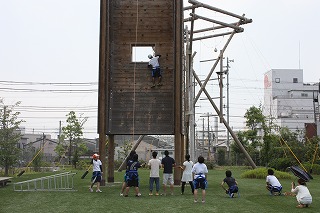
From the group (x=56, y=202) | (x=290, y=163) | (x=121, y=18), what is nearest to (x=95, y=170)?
(x=56, y=202)

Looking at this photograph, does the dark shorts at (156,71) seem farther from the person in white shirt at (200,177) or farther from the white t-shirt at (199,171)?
the white t-shirt at (199,171)

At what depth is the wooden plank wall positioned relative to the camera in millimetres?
21500

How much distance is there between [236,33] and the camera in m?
28.5

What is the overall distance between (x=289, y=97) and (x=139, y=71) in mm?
74650

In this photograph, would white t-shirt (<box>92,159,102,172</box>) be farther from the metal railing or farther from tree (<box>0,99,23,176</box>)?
tree (<box>0,99,23,176</box>)

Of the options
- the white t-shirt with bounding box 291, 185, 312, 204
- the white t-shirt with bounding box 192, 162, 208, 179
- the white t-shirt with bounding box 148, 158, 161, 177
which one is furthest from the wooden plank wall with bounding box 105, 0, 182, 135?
the white t-shirt with bounding box 291, 185, 312, 204

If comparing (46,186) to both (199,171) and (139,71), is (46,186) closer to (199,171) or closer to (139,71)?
(139,71)

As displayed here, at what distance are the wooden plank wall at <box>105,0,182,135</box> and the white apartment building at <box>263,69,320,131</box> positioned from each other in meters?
67.5

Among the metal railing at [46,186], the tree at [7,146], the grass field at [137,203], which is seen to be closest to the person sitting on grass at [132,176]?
the grass field at [137,203]

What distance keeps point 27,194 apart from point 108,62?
7411 millimetres

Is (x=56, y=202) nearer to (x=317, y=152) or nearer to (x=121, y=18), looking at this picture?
(x=121, y=18)

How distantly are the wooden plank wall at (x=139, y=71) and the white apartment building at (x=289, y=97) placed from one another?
222 ft

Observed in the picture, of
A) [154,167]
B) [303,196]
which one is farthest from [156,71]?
[303,196]

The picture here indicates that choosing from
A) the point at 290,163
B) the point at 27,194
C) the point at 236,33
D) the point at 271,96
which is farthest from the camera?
the point at 271,96
